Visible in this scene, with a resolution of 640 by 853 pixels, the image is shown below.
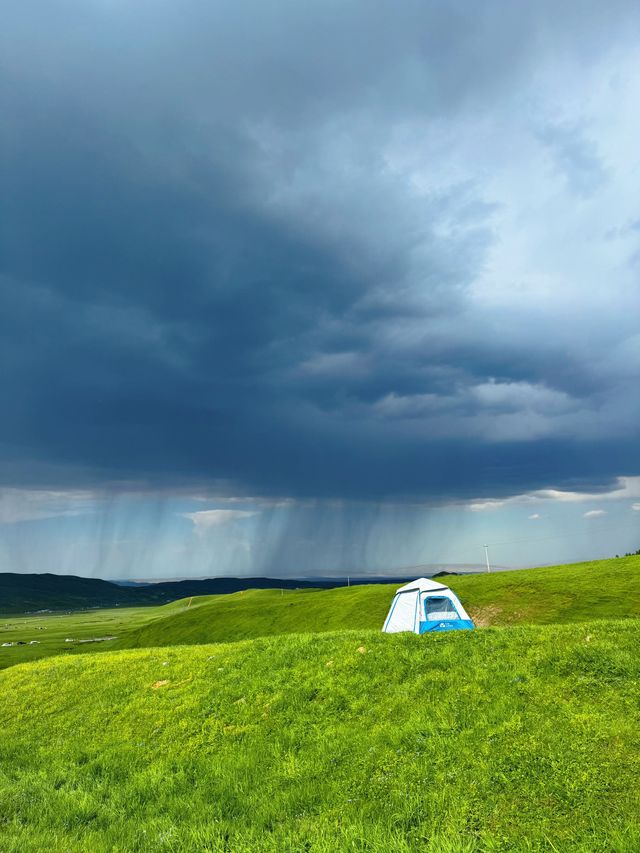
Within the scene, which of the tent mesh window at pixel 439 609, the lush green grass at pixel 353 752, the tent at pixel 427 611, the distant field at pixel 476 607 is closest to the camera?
the lush green grass at pixel 353 752

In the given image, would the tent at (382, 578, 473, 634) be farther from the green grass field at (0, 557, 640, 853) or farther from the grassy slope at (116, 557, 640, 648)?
the grassy slope at (116, 557, 640, 648)

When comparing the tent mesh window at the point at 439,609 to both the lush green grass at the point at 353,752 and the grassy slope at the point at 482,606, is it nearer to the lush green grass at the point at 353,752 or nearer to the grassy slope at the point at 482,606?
the lush green grass at the point at 353,752

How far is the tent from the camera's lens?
3309 centimetres

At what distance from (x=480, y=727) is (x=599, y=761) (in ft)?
10.2

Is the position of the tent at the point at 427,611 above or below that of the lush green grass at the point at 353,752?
above

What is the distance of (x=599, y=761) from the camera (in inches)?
465

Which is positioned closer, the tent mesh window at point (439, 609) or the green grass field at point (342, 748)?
the green grass field at point (342, 748)

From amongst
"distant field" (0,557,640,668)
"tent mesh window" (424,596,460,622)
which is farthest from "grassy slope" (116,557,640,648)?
"tent mesh window" (424,596,460,622)

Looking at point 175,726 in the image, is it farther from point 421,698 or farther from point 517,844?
point 517,844

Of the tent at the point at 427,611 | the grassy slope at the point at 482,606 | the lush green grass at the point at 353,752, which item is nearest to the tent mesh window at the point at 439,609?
the tent at the point at 427,611

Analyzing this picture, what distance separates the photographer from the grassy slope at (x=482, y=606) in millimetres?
47344

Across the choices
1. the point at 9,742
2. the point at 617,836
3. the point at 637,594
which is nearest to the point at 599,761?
the point at 617,836

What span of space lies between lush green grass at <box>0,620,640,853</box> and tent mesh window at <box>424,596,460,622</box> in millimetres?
11890

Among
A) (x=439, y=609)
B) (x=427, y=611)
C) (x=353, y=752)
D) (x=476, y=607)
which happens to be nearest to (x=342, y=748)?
(x=353, y=752)
